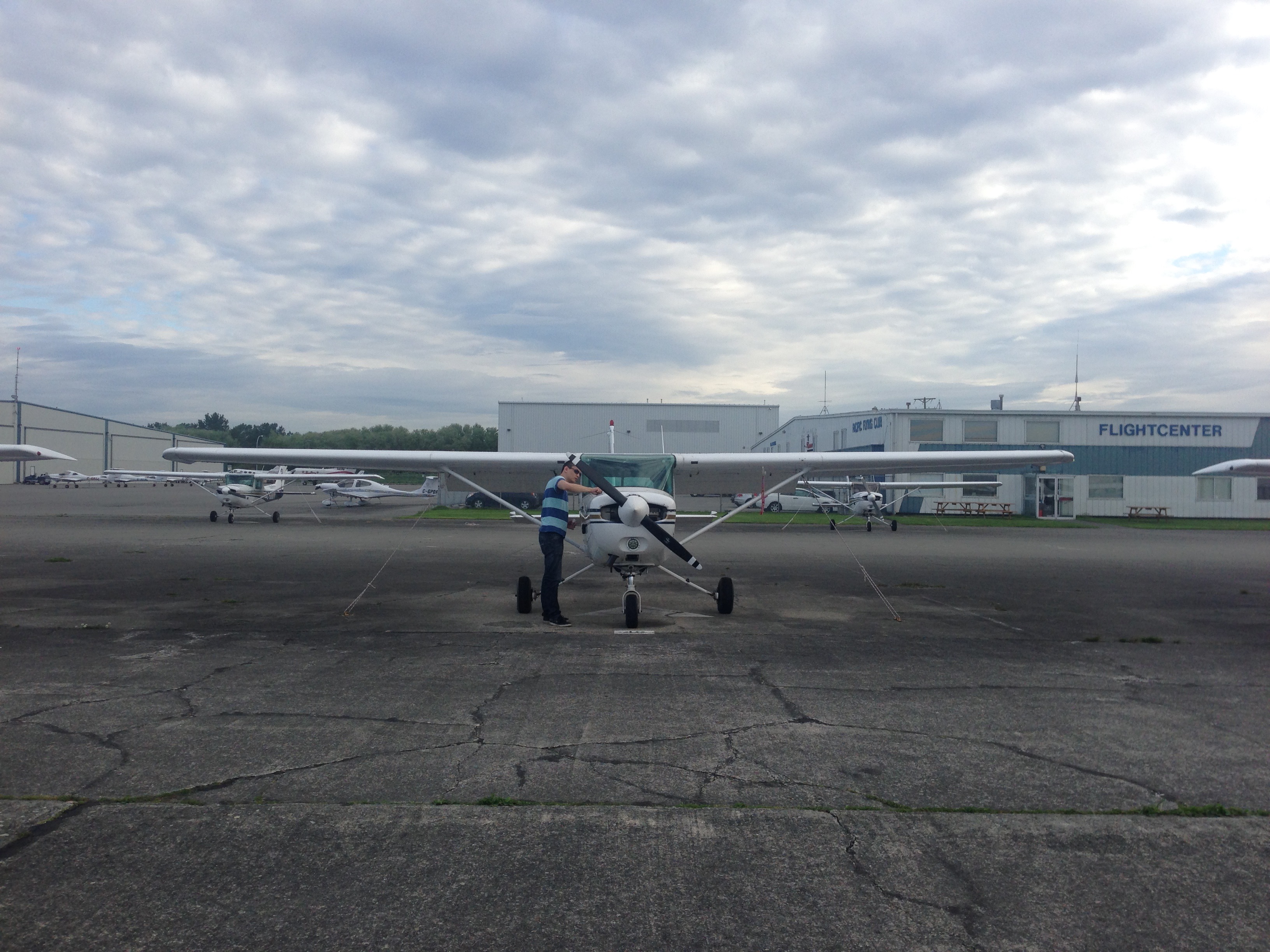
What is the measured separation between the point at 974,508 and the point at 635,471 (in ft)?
117

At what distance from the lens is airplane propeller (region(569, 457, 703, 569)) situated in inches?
368

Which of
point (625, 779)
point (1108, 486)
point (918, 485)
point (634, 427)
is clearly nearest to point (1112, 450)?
point (1108, 486)

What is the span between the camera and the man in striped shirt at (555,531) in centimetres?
947

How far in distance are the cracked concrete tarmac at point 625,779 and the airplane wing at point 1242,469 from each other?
11.4ft

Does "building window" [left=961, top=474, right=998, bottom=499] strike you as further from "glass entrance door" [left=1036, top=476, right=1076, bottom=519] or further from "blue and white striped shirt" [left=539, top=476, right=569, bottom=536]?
"blue and white striped shirt" [left=539, top=476, right=569, bottom=536]

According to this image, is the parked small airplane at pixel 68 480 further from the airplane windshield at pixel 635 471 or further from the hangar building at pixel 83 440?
the airplane windshield at pixel 635 471

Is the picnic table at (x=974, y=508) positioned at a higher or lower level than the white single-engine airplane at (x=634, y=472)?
lower

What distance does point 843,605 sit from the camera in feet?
37.3

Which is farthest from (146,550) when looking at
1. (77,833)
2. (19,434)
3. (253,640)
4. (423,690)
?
(19,434)

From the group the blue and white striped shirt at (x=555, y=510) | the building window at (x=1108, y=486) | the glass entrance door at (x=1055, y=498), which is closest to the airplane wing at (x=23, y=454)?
the blue and white striped shirt at (x=555, y=510)

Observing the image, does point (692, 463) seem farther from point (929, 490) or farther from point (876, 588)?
point (929, 490)

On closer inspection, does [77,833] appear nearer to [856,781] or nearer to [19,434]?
[856,781]

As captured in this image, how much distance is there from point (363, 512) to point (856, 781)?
38.3 m

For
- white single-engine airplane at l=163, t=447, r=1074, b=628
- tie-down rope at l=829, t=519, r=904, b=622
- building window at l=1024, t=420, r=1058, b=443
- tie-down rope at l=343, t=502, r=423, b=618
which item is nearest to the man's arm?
white single-engine airplane at l=163, t=447, r=1074, b=628
